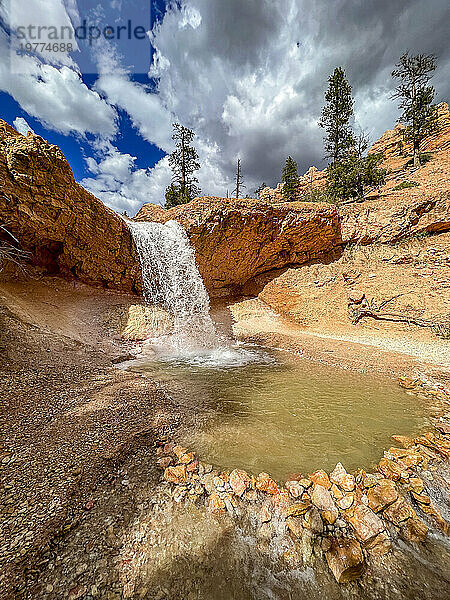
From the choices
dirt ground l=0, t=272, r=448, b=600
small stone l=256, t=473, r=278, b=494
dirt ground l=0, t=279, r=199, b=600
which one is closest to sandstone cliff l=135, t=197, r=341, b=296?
dirt ground l=0, t=272, r=448, b=600

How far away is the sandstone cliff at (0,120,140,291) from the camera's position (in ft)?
26.6

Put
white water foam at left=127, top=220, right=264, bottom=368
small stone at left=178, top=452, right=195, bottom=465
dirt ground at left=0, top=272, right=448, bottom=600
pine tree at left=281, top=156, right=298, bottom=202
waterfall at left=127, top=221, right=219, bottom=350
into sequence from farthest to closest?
pine tree at left=281, top=156, right=298, bottom=202 → waterfall at left=127, top=221, right=219, bottom=350 → white water foam at left=127, top=220, right=264, bottom=368 → small stone at left=178, top=452, right=195, bottom=465 → dirt ground at left=0, top=272, right=448, bottom=600

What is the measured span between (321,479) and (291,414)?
1.59 metres

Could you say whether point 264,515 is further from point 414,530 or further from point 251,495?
point 414,530

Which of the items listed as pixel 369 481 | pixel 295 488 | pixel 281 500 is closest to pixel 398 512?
pixel 369 481

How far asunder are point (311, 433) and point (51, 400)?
4.61 metres

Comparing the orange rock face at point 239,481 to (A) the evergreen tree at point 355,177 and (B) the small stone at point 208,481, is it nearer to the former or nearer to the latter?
(B) the small stone at point 208,481

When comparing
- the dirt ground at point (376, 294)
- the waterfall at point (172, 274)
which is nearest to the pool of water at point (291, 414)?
the dirt ground at point (376, 294)

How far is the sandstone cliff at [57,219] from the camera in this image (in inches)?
319

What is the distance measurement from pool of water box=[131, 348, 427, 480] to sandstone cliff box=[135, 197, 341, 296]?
26.7 feet

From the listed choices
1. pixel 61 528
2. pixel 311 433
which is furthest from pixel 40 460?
pixel 311 433

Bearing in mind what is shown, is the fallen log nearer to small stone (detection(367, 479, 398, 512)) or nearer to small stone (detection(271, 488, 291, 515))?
small stone (detection(367, 479, 398, 512))

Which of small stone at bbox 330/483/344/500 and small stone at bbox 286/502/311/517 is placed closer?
→ small stone at bbox 286/502/311/517

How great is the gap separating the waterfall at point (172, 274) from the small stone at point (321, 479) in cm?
865
